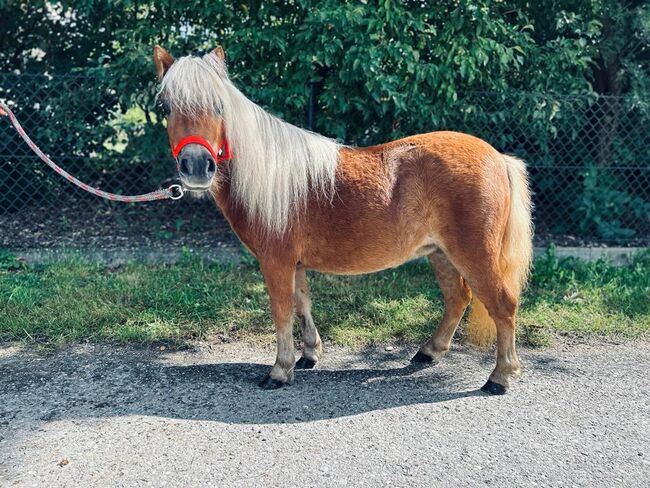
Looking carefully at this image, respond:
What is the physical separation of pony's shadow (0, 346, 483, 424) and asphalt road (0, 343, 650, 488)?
0.01 m

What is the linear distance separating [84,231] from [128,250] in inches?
36.3

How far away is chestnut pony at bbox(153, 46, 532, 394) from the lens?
367cm

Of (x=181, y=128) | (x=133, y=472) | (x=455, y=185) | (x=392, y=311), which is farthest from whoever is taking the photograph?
(x=392, y=311)

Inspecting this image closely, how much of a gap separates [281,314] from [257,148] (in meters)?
1.03

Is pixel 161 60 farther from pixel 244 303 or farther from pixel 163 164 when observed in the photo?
pixel 163 164

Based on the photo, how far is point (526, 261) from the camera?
157 inches

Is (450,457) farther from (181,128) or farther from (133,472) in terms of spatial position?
(181,128)

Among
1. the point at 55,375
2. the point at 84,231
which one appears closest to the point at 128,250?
the point at 84,231

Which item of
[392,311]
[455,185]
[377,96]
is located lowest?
[392,311]

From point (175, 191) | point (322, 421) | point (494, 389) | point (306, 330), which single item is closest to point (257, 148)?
point (306, 330)

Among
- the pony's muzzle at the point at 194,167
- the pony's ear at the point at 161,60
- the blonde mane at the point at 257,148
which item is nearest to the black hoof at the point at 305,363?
the blonde mane at the point at 257,148

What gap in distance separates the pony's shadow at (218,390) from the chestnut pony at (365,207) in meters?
0.22

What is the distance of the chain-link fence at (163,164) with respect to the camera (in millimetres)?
6340

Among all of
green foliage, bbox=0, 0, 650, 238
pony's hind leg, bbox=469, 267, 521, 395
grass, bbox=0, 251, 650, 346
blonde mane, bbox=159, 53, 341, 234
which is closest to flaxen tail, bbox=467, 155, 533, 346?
pony's hind leg, bbox=469, 267, 521, 395
